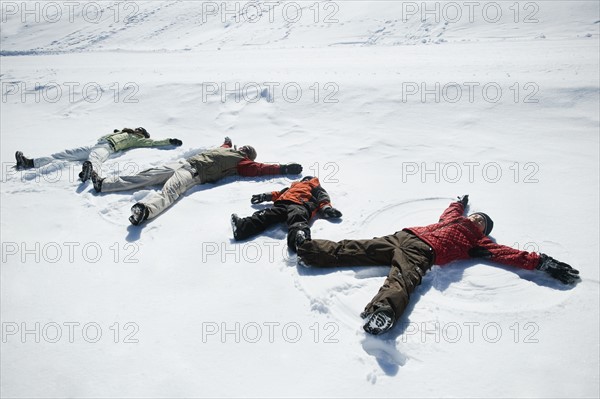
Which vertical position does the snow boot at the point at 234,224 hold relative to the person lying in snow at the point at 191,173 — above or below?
below

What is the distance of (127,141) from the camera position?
6.85 metres

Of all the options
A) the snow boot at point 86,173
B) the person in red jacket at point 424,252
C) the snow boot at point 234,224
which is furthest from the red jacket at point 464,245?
the snow boot at point 86,173

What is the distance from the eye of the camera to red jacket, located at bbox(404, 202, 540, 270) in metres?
A: 3.60

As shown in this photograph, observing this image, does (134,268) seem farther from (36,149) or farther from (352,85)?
(352,85)

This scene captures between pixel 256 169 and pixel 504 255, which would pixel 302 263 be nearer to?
pixel 504 255

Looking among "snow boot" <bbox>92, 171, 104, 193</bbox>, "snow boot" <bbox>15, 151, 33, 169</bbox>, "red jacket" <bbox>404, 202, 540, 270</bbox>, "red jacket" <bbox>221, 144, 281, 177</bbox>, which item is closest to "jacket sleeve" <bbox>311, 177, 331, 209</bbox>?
"red jacket" <bbox>221, 144, 281, 177</bbox>

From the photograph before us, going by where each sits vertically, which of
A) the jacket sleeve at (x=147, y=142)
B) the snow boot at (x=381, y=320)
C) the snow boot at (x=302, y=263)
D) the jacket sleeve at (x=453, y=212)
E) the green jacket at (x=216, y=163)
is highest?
the jacket sleeve at (x=147, y=142)

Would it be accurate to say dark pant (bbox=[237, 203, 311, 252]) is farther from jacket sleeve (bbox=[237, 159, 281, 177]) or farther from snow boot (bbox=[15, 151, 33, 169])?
snow boot (bbox=[15, 151, 33, 169])

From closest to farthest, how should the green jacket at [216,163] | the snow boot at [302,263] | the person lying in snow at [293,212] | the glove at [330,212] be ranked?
the snow boot at [302,263] → the person lying in snow at [293,212] → the glove at [330,212] → the green jacket at [216,163]

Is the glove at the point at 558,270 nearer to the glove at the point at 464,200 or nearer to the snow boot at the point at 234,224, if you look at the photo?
the glove at the point at 464,200

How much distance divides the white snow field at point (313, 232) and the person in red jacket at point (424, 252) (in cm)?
12

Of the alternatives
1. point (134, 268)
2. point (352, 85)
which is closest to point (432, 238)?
point (134, 268)

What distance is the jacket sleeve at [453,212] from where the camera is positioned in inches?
Result: 164

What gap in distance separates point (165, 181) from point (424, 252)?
143 inches
